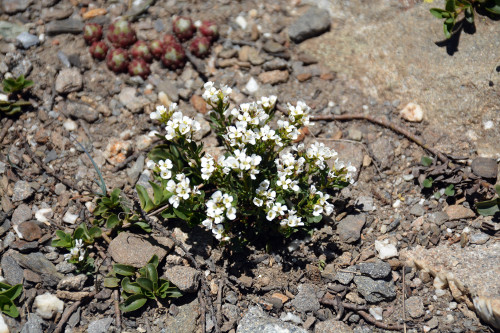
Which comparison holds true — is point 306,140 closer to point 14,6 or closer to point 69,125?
point 69,125

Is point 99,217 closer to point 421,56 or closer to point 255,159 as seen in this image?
point 255,159

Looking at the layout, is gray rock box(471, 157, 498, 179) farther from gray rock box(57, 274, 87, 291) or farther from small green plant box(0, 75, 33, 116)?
small green plant box(0, 75, 33, 116)

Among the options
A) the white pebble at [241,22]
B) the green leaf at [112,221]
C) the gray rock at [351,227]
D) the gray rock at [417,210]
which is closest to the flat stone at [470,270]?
the gray rock at [417,210]

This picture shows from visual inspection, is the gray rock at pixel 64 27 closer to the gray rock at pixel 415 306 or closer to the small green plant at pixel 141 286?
the small green plant at pixel 141 286

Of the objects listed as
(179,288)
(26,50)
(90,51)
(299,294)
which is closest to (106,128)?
(90,51)

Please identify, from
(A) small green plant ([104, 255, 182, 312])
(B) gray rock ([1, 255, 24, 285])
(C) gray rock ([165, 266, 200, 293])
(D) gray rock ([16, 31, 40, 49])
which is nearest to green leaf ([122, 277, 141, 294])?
(A) small green plant ([104, 255, 182, 312])

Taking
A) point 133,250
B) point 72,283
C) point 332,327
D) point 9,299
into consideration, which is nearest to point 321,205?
point 332,327
